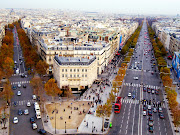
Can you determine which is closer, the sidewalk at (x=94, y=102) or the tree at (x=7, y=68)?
the sidewalk at (x=94, y=102)

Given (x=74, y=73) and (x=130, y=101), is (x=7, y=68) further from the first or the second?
(x=130, y=101)

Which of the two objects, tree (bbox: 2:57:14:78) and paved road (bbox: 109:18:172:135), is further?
tree (bbox: 2:57:14:78)

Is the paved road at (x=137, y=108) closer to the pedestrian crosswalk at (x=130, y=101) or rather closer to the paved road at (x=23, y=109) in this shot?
the pedestrian crosswalk at (x=130, y=101)

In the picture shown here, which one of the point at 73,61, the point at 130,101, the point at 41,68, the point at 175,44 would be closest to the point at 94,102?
the point at 130,101

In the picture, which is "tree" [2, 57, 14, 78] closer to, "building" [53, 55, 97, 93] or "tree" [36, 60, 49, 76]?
"tree" [36, 60, 49, 76]

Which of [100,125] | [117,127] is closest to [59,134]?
[100,125]

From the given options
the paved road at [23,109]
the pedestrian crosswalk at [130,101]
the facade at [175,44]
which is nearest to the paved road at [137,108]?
the pedestrian crosswalk at [130,101]

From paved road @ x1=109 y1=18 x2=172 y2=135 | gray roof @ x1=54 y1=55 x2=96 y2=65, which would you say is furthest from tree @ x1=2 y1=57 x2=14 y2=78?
paved road @ x1=109 y1=18 x2=172 y2=135

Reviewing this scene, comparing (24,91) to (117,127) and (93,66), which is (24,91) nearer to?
(93,66)
